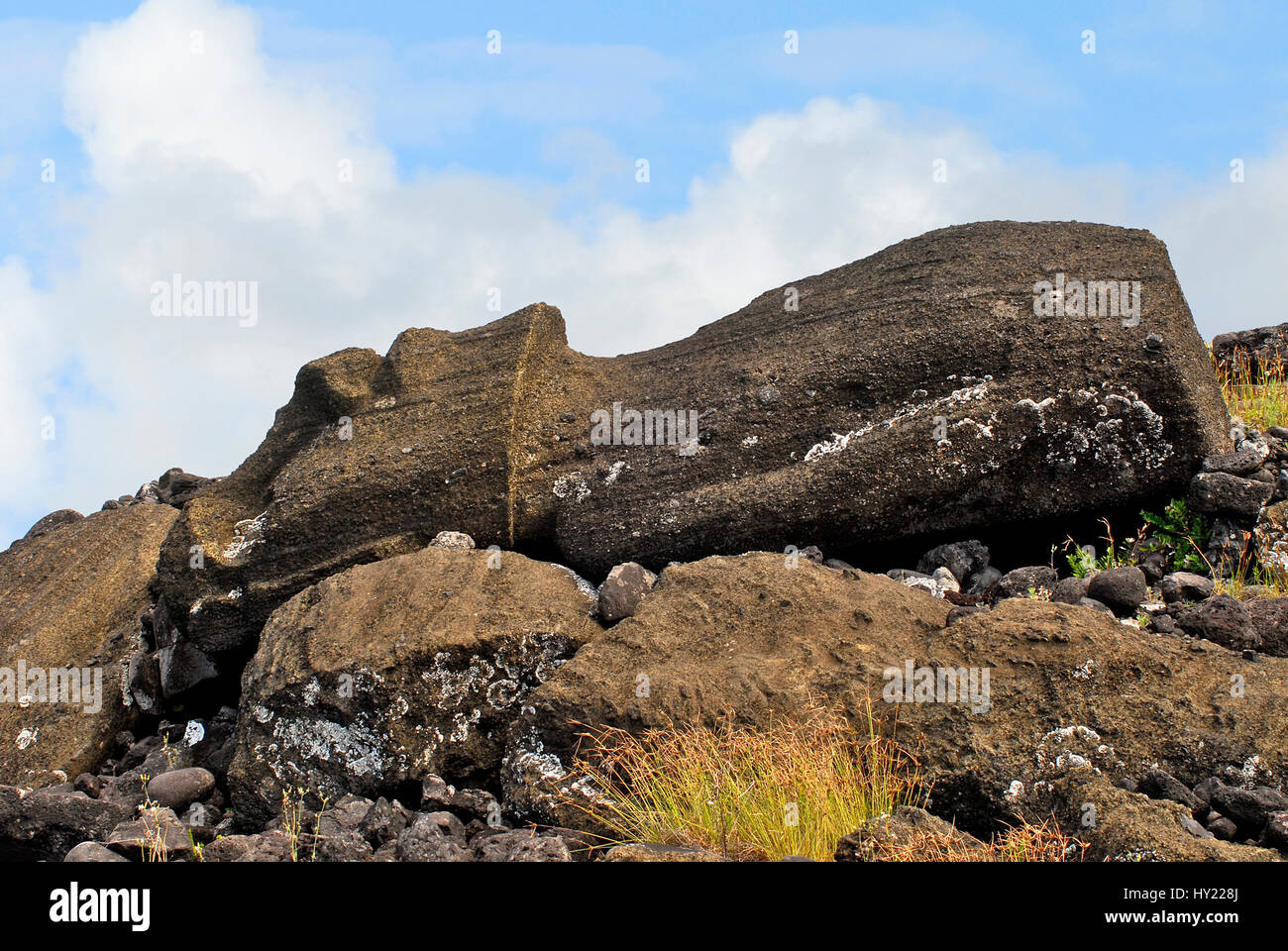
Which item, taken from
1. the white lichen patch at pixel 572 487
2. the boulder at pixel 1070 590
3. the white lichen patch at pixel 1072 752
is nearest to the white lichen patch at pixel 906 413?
the boulder at pixel 1070 590

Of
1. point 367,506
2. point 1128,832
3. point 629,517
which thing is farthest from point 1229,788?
point 367,506

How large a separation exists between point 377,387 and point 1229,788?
748 centimetres

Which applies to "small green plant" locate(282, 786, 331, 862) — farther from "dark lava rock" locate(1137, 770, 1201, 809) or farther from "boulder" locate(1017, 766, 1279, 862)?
"dark lava rock" locate(1137, 770, 1201, 809)

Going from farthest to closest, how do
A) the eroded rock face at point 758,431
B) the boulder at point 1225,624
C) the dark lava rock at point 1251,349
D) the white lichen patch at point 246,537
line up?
the dark lava rock at point 1251,349 < the white lichen patch at point 246,537 < the eroded rock face at point 758,431 < the boulder at point 1225,624

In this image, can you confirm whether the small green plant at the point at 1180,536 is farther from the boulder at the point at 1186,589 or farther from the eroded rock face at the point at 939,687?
the eroded rock face at the point at 939,687

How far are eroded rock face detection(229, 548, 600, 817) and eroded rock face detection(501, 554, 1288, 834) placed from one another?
2.38 ft

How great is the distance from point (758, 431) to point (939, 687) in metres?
3.04

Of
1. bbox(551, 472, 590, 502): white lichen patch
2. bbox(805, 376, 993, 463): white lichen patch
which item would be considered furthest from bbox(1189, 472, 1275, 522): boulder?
bbox(551, 472, 590, 502): white lichen patch

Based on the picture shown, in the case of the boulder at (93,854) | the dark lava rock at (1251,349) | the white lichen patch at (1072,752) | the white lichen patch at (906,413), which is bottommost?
the boulder at (93,854)

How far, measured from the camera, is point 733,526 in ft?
28.4

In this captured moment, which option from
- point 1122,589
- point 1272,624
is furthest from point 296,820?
point 1272,624

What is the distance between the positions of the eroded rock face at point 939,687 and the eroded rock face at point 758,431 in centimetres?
144

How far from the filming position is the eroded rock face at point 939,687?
19.6 ft
